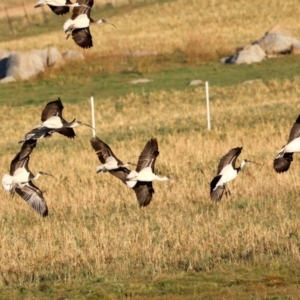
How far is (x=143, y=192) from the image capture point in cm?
1285

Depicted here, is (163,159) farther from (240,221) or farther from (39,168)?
(240,221)

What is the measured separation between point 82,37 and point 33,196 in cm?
244

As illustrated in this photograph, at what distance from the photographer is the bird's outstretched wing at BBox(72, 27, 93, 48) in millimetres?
11254

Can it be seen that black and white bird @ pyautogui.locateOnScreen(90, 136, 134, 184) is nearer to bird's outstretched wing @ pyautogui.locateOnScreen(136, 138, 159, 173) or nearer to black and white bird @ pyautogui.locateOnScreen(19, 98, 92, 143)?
bird's outstretched wing @ pyautogui.locateOnScreen(136, 138, 159, 173)

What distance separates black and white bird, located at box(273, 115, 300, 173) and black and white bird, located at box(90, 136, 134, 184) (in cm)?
154

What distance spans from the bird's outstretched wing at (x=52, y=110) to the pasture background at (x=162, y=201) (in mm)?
1819

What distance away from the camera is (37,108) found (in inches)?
1549

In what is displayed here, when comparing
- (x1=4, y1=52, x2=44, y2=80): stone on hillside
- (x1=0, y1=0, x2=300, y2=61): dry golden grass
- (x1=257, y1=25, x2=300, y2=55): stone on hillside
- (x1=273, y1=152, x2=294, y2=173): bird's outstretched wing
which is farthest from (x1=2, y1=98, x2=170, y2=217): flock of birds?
(x1=0, y1=0, x2=300, y2=61): dry golden grass

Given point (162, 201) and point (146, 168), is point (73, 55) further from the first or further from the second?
point (146, 168)

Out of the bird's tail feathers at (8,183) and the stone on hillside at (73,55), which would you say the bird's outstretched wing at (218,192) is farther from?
the stone on hillside at (73,55)

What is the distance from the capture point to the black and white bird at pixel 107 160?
12211 millimetres

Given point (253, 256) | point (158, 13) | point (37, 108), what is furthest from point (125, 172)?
point (158, 13)

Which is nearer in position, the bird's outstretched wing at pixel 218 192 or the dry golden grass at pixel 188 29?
the bird's outstretched wing at pixel 218 192

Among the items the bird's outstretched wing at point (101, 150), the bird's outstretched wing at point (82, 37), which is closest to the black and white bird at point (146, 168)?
the bird's outstretched wing at point (101, 150)
